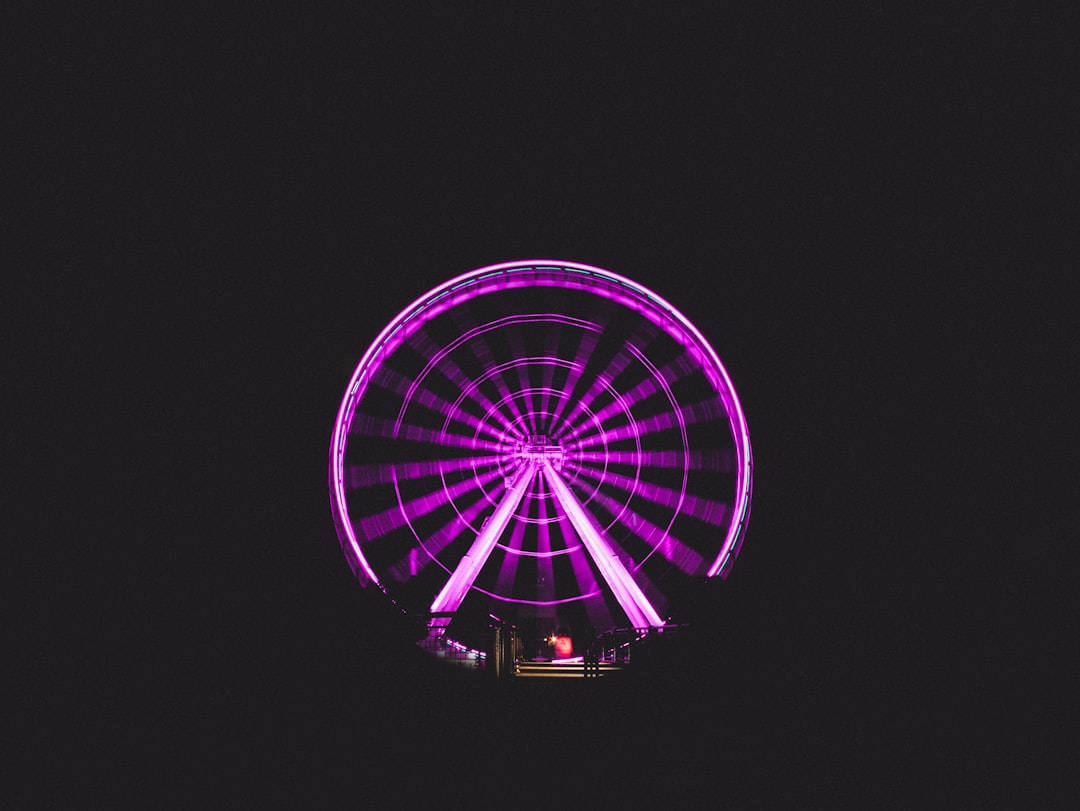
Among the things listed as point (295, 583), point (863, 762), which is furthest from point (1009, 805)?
point (295, 583)

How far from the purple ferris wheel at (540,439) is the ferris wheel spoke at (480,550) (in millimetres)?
15

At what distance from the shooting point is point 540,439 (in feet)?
29.7

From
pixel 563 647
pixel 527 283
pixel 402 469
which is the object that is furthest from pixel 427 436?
pixel 563 647

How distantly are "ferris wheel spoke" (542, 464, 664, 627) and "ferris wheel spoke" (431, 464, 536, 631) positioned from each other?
371mm

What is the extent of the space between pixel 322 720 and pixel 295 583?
1524mm

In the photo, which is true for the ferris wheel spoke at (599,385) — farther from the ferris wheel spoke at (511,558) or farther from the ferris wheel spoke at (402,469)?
the ferris wheel spoke at (402,469)

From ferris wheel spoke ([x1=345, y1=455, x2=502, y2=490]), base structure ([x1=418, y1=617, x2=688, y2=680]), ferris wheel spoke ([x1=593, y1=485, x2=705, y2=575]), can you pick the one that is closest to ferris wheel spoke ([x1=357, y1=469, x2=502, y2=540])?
ferris wheel spoke ([x1=345, y1=455, x2=502, y2=490])

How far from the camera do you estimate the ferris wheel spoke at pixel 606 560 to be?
23.9ft

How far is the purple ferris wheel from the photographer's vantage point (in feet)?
24.1

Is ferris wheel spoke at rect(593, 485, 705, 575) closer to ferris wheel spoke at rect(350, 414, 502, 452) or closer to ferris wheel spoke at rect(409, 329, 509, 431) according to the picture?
ferris wheel spoke at rect(350, 414, 502, 452)

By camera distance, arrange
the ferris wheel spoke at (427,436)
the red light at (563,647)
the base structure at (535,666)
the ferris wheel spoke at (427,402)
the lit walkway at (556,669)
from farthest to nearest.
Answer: the red light at (563,647) < the ferris wheel spoke at (427,436) < the ferris wheel spoke at (427,402) < the lit walkway at (556,669) < the base structure at (535,666)

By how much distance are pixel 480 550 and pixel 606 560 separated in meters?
1.29

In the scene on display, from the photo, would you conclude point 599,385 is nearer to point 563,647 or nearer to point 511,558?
point 511,558

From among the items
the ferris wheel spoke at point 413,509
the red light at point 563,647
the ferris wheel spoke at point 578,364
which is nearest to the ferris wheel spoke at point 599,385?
the ferris wheel spoke at point 578,364
